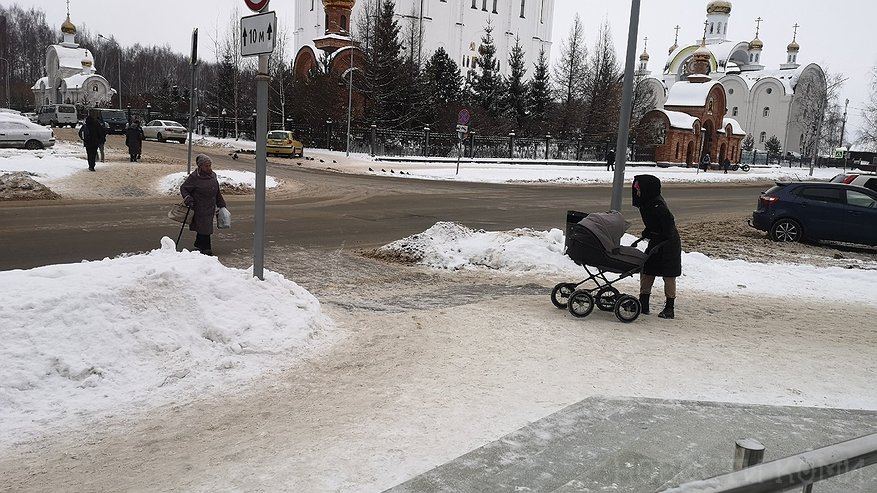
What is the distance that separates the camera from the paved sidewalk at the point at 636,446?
361cm

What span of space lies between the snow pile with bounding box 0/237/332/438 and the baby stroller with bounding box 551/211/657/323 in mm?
3133

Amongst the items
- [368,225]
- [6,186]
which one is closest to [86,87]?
[6,186]

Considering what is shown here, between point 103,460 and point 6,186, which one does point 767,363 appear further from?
point 6,186

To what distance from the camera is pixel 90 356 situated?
4.89m

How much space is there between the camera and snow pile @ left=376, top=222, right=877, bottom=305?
34.3 feet

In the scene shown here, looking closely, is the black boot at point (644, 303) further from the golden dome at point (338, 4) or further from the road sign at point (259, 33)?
the golden dome at point (338, 4)

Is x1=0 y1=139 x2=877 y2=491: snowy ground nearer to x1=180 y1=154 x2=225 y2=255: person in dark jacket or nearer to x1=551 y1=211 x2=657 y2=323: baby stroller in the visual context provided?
x1=551 y1=211 x2=657 y2=323: baby stroller

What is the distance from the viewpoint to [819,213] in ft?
51.3

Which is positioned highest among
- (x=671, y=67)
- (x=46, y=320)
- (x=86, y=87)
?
(x=671, y=67)

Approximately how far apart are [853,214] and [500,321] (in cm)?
1205

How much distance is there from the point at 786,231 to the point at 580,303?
34.9 ft

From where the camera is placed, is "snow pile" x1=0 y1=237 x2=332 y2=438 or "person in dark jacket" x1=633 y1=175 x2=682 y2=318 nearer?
"snow pile" x1=0 y1=237 x2=332 y2=438

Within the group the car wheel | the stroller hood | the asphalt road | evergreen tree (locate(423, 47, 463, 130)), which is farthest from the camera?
evergreen tree (locate(423, 47, 463, 130))

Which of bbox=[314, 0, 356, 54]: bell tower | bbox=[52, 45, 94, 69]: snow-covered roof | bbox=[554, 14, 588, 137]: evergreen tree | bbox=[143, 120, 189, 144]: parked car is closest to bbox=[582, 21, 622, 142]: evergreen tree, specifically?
bbox=[554, 14, 588, 137]: evergreen tree
